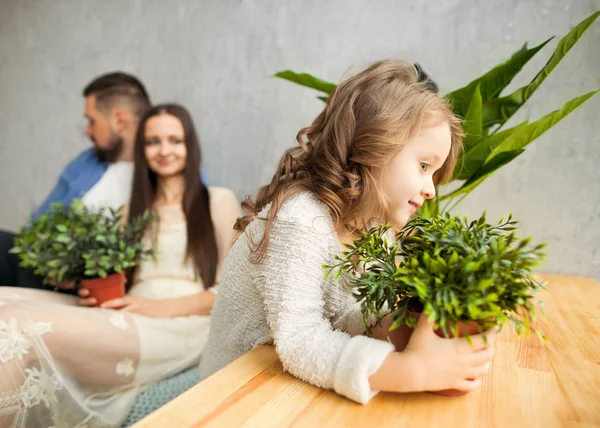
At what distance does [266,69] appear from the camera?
1.80 m

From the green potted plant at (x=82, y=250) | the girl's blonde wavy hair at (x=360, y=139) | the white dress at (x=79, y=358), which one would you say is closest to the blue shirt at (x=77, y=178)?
the green potted plant at (x=82, y=250)

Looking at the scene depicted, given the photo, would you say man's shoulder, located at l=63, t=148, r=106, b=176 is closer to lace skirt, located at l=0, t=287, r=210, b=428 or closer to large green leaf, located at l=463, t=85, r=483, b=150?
lace skirt, located at l=0, t=287, r=210, b=428

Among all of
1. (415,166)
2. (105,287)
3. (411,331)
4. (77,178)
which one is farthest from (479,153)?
(77,178)

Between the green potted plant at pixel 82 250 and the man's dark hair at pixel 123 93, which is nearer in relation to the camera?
the green potted plant at pixel 82 250

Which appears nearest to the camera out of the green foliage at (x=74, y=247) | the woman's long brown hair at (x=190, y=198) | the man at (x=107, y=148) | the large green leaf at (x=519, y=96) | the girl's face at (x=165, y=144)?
the large green leaf at (x=519, y=96)

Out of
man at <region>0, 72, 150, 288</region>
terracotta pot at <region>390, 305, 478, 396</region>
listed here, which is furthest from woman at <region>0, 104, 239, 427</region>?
terracotta pot at <region>390, 305, 478, 396</region>

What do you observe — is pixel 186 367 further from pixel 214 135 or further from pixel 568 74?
pixel 568 74

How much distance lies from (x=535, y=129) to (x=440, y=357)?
783mm

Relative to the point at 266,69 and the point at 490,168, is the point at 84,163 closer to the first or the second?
the point at 266,69

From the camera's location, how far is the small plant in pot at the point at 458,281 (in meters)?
0.52

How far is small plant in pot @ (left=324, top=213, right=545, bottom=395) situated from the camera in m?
0.52

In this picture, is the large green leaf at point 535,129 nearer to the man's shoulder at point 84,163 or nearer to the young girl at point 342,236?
the young girl at point 342,236

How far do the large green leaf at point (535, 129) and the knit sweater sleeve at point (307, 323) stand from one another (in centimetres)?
63

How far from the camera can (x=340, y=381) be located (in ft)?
1.91
